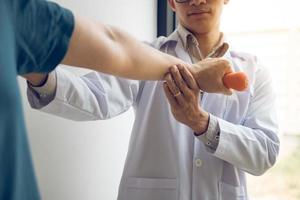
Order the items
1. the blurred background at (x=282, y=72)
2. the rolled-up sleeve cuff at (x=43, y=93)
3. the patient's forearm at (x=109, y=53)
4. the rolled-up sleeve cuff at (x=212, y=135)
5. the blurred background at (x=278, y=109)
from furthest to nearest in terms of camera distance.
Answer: the blurred background at (x=282, y=72) → the blurred background at (x=278, y=109) → the rolled-up sleeve cuff at (x=212, y=135) → the rolled-up sleeve cuff at (x=43, y=93) → the patient's forearm at (x=109, y=53)

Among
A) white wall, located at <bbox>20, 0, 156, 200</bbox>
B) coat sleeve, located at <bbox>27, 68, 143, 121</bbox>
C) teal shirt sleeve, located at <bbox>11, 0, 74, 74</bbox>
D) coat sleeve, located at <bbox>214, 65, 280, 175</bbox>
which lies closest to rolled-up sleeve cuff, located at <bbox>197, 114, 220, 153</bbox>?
coat sleeve, located at <bbox>214, 65, 280, 175</bbox>

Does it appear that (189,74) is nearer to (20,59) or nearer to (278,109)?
(20,59)

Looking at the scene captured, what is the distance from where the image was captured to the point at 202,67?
88 cm

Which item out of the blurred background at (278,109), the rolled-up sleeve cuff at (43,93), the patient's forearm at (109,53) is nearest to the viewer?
the patient's forearm at (109,53)

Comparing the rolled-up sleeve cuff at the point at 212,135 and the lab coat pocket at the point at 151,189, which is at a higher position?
the rolled-up sleeve cuff at the point at 212,135

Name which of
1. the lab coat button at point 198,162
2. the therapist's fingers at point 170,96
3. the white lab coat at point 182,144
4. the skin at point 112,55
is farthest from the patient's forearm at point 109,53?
the lab coat button at point 198,162

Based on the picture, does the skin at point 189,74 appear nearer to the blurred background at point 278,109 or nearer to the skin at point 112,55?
the skin at point 112,55

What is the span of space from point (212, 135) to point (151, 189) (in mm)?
211

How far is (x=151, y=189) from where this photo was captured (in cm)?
101

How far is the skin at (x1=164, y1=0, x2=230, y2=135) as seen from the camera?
856 millimetres

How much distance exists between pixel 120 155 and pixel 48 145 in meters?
0.41

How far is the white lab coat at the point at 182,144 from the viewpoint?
98 centimetres

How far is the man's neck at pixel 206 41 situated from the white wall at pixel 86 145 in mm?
303

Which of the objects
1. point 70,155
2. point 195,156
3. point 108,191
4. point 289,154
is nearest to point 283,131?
point 289,154
